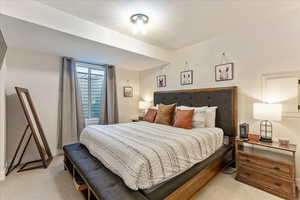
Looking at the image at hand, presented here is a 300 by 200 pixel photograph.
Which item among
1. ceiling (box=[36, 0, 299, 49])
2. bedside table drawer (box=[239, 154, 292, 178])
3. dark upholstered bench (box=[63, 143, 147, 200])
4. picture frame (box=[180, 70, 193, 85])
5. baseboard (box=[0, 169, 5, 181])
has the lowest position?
baseboard (box=[0, 169, 5, 181])

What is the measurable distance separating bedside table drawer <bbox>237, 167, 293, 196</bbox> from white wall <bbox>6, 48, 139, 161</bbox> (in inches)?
150

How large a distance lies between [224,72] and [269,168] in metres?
1.78

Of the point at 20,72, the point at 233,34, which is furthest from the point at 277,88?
the point at 20,72

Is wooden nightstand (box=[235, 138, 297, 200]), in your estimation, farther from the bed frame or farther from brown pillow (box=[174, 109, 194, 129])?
brown pillow (box=[174, 109, 194, 129])

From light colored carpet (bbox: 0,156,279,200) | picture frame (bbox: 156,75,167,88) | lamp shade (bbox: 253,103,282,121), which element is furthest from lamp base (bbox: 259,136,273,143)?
picture frame (bbox: 156,75,167,88)

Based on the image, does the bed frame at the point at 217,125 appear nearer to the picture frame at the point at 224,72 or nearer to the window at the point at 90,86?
the picture frame at the point at 224,72

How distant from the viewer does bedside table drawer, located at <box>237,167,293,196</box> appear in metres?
1.76

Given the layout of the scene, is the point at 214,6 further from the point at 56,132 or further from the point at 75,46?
the point at 56,132

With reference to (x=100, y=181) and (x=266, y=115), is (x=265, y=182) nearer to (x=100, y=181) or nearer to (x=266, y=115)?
(x=266, y=115)

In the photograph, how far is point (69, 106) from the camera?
10.9 feet

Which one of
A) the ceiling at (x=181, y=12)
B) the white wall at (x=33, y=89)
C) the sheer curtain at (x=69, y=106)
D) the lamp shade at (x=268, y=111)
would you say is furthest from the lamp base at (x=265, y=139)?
the white wall at (x=33, y=89)

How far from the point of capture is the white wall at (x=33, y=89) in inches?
107

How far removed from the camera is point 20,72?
9.25 ft

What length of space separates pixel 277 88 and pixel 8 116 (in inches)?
192
